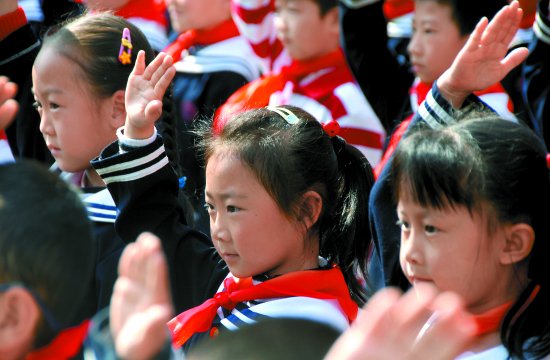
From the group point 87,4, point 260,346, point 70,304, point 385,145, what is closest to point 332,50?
point 385,145

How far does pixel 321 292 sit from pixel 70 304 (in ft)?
2.55

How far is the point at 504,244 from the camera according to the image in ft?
6.88

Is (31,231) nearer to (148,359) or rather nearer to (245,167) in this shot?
(148,359)

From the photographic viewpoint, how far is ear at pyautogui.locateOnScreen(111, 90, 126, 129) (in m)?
2.91

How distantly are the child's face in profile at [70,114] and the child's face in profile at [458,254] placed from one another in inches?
43.5

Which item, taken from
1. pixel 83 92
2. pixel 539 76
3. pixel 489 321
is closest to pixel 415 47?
pixel 539 76

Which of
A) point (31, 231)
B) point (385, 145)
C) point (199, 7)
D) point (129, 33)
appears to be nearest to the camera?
point (31, 231)

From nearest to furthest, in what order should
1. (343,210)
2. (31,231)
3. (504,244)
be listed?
(31,231) < (504,244) < (343,210)

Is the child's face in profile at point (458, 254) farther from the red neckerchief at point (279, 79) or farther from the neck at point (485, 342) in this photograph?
the red neckerchief at point (279, 79)

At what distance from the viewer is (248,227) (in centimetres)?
236

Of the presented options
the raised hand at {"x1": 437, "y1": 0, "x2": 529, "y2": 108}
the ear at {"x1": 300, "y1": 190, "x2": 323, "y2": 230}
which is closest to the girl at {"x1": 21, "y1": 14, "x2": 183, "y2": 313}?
the ear at {"x1": 300, "y1": 190, "x2": 323, "y2": 230}

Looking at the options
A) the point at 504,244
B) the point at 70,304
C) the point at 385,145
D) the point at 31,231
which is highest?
the point at 31,231

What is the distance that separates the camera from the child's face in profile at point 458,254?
2072mm

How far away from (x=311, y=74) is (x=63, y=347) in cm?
248
